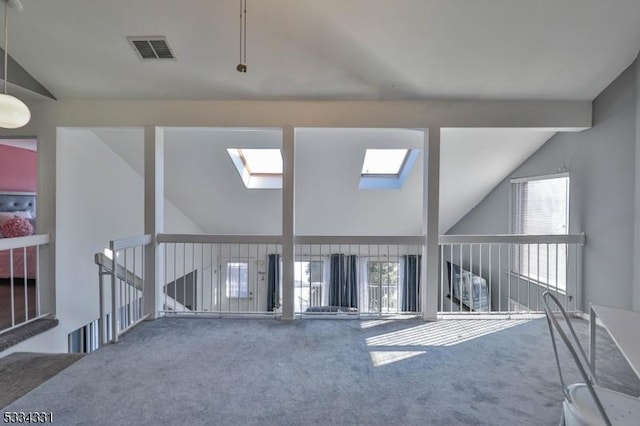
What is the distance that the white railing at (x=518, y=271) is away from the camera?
3.28 meters

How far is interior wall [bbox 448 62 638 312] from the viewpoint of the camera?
9.14 ft

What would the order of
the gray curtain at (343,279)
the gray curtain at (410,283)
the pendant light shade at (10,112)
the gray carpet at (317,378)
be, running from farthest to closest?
the gray curtain at (343,279), the gray curtain at (410,283), the pendant light shade at (10,112), the gray carpet at (317,378)

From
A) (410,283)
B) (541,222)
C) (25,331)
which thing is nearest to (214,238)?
(25,331)

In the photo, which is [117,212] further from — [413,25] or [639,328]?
[639,328]

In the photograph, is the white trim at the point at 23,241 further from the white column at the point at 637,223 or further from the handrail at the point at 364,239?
the white column at the point at 637,223

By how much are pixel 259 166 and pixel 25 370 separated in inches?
134

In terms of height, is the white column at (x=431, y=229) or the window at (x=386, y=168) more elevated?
the window at (x=386, y=168)

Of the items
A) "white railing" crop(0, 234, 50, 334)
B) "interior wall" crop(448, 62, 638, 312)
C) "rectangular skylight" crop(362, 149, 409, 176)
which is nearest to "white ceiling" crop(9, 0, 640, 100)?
"interior wall" crop(448, 62, 638, 312)

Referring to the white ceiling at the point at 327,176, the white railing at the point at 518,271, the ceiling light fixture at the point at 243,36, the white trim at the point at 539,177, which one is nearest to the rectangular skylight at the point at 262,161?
the white ceiling at the point at 327,176

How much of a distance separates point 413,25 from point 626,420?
98.6 inches

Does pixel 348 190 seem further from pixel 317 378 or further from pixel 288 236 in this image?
pixel 317 378

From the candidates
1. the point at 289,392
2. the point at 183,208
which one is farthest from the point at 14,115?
the point at 183,208

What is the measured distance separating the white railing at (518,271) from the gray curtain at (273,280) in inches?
128

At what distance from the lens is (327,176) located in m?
4.57
